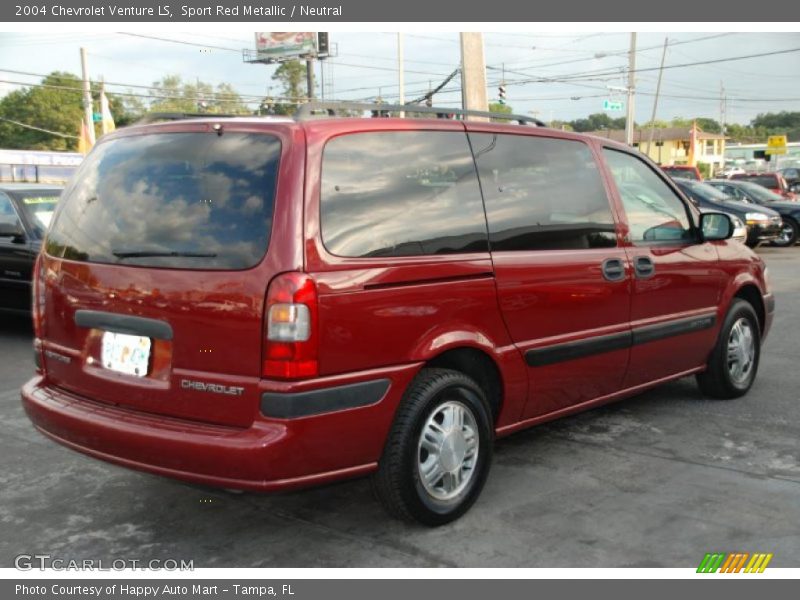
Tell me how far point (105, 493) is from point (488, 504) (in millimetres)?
1927

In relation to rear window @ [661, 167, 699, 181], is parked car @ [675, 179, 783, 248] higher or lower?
lower

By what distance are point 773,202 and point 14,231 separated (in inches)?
710

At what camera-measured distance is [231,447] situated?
307cm

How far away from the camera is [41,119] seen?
67500 millimetres

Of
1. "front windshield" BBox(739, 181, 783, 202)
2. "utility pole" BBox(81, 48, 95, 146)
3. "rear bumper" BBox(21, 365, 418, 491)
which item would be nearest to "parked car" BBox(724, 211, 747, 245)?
"rear bumper" BBox(21, 365, 418, 491)

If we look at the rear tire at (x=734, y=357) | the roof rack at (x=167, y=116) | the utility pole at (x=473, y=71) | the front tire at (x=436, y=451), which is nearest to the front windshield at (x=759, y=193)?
the utility pole at (x=473, y=71)

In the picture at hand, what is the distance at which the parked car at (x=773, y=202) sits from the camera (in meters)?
19.5

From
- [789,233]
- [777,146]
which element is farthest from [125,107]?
[789,233]

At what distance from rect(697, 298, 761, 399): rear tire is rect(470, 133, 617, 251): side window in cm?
150

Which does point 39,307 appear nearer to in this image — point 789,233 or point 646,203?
point 646,203

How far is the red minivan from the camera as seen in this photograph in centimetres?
312

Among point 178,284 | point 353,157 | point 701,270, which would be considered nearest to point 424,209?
point 353,157

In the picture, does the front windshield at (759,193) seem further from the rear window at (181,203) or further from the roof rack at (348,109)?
the rear window at (181,203)

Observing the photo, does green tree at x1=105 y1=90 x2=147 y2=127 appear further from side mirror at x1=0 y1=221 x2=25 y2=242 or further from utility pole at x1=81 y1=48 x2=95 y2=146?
side mirror at x1=0 y1=221 x2=25 y2=242
